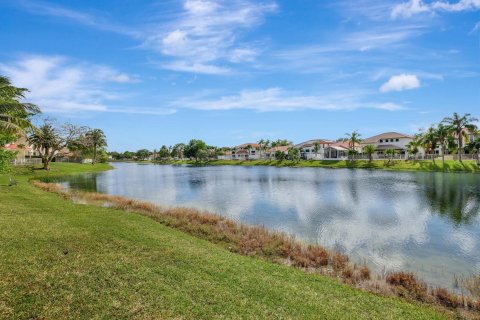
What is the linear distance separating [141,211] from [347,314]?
20167 millimetres

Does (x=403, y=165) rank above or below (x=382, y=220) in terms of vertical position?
above

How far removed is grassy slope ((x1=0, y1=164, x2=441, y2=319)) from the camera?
8680 mm

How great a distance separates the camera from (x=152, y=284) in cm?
1013

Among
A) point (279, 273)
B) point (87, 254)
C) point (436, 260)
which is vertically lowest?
point (436, 260)

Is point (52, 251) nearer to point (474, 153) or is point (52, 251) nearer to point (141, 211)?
point (141, 211)

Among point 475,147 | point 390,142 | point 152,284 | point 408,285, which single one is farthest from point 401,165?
point 152,284

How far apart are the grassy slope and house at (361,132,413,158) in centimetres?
10592

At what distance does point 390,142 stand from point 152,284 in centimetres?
12612

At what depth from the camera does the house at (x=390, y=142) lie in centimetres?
10875

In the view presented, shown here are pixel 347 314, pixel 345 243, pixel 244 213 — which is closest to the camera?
pixel 347 314

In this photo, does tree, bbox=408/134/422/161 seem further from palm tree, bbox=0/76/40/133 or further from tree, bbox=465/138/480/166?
palm tree, bbox=0/76/40/133

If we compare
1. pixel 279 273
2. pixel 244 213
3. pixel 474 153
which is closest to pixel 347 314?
pixel 279 273

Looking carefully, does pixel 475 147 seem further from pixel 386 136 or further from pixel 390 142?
pixel 386 136

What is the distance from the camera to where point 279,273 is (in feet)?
40.4
